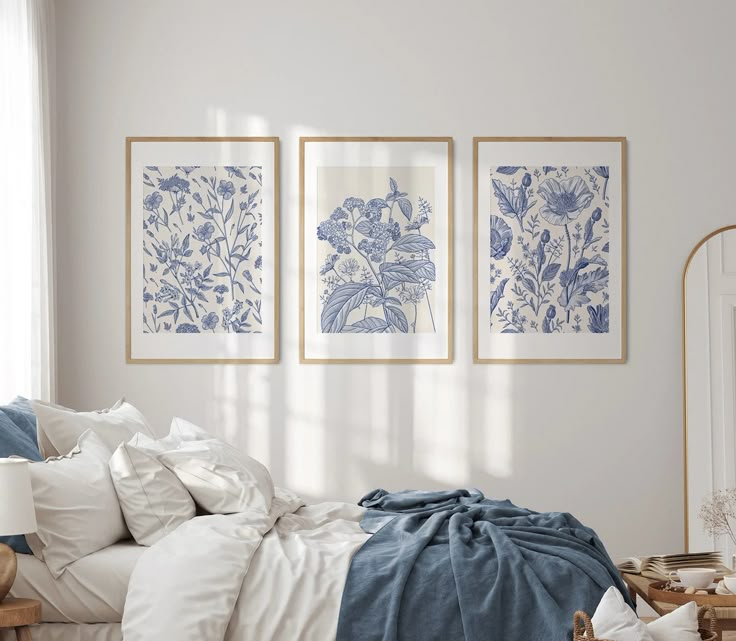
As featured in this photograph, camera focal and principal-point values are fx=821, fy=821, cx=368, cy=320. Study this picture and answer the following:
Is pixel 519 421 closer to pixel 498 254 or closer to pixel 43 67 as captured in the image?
pixel 498 254

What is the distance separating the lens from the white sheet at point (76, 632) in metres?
2.45

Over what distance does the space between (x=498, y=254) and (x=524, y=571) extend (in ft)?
7.44

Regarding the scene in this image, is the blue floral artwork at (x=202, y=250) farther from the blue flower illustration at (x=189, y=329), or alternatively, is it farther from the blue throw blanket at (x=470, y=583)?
the blue throw blanket at (x=470, y=583)

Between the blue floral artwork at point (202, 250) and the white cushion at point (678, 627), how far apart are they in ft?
8.82

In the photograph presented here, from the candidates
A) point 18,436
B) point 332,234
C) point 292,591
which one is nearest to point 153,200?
point 332,234

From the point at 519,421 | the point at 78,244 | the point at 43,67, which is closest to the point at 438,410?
the point at 519,421

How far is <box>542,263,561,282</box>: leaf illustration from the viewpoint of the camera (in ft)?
14.6

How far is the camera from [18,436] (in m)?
2.77

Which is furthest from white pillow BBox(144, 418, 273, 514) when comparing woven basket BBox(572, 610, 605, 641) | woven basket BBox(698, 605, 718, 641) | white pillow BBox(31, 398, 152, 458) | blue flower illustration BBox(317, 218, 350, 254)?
blue flower illustration BBox(317, 218, 350, 254)

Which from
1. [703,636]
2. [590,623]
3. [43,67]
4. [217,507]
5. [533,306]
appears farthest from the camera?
[533,306]

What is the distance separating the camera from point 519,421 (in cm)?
444

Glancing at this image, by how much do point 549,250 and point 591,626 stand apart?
2.62 metres

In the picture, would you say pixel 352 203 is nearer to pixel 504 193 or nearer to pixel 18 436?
pixel 504 193

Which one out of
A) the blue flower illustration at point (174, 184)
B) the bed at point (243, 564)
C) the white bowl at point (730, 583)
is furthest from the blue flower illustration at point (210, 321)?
the white bowl at point (730, 583)
